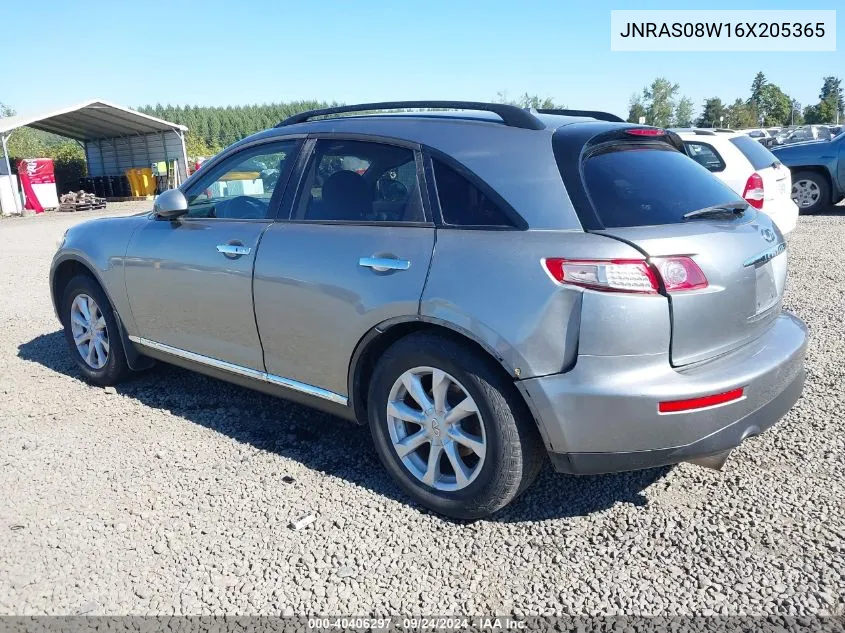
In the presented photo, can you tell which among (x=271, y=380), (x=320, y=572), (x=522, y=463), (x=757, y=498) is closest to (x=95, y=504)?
(x=271, y=380)

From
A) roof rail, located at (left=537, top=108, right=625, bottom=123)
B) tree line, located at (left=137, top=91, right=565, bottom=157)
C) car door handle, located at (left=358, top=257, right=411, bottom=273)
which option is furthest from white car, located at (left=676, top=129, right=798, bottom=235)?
tree line, located at (left=137, top=91, right=565, bottom=157)

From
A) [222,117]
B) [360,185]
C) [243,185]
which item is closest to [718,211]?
[360,185]

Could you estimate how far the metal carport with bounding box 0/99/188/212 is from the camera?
24922mm

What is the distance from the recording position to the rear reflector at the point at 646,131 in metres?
3.19

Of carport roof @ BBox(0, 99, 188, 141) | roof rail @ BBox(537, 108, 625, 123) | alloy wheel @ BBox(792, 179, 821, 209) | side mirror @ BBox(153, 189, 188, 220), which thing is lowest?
alloy wheel @ BBox(792, 179, 821, 209)

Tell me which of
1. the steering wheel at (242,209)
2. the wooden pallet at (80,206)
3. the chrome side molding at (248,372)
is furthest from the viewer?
the wooden pallet at (80,206)

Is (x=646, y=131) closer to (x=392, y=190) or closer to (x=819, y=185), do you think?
(x=392, y=190)

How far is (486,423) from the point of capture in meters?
2.86

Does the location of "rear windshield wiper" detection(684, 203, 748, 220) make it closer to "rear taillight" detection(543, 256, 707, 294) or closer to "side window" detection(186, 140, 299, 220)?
"rear taillight" detection(543, 256, 707, 294)

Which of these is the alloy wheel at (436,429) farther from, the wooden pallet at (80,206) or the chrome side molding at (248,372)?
the wooden pallet at (80,206)

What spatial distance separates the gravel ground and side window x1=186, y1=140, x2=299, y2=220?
4.20 ft

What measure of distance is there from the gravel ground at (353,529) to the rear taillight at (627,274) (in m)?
1.09

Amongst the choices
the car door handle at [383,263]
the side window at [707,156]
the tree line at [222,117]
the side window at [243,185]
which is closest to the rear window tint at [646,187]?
the car door handle at [383,263]

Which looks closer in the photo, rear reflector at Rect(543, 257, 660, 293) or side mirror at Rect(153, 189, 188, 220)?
rear reflector at Rect(543, 257, 660, 293)
